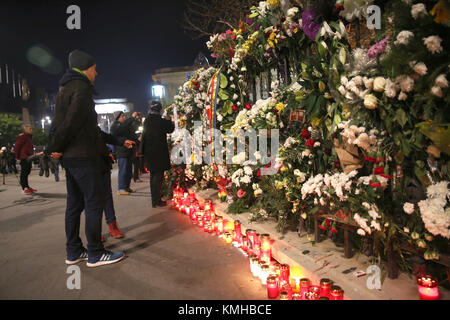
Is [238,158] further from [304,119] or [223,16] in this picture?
[223,16]

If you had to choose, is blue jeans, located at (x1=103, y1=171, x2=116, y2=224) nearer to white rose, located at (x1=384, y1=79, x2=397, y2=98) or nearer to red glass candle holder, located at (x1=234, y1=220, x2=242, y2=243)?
red glass candle holder, located at (x1=234, y1=220, x2=242, y2=243)

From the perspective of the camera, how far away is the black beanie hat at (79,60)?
148 inches

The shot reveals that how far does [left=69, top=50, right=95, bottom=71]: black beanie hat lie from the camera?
3768mm

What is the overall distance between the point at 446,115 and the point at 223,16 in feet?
42.9

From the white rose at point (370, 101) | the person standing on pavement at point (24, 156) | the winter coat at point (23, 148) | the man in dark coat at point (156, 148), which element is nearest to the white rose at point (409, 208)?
the white rose at point (370, 101)

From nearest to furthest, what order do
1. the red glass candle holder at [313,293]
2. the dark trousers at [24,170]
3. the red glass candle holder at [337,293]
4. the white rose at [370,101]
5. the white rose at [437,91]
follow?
1. the white rose at [437,91]
2. the white rose at [370,101]
3. the red glass candle holder at [337,293]
4. the red glass candle holder at [313,293]
5. the dark trousers at [24,170]

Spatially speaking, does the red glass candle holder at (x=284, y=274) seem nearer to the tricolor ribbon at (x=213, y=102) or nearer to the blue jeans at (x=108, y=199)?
the blue jeans at (x=108, y=199)

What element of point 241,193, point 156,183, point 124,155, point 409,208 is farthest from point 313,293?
point 124,155

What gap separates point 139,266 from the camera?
12.3ft

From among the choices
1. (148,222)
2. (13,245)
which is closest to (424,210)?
(148,222)

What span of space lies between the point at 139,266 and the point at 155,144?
3427 mm

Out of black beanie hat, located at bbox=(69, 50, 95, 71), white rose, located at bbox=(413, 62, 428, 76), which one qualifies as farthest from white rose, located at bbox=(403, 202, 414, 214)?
black beanie hat, located at bbox=(69, 50, 95, 71)

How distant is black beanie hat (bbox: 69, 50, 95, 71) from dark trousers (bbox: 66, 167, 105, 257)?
115cm

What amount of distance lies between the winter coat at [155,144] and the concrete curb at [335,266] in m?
3.06
